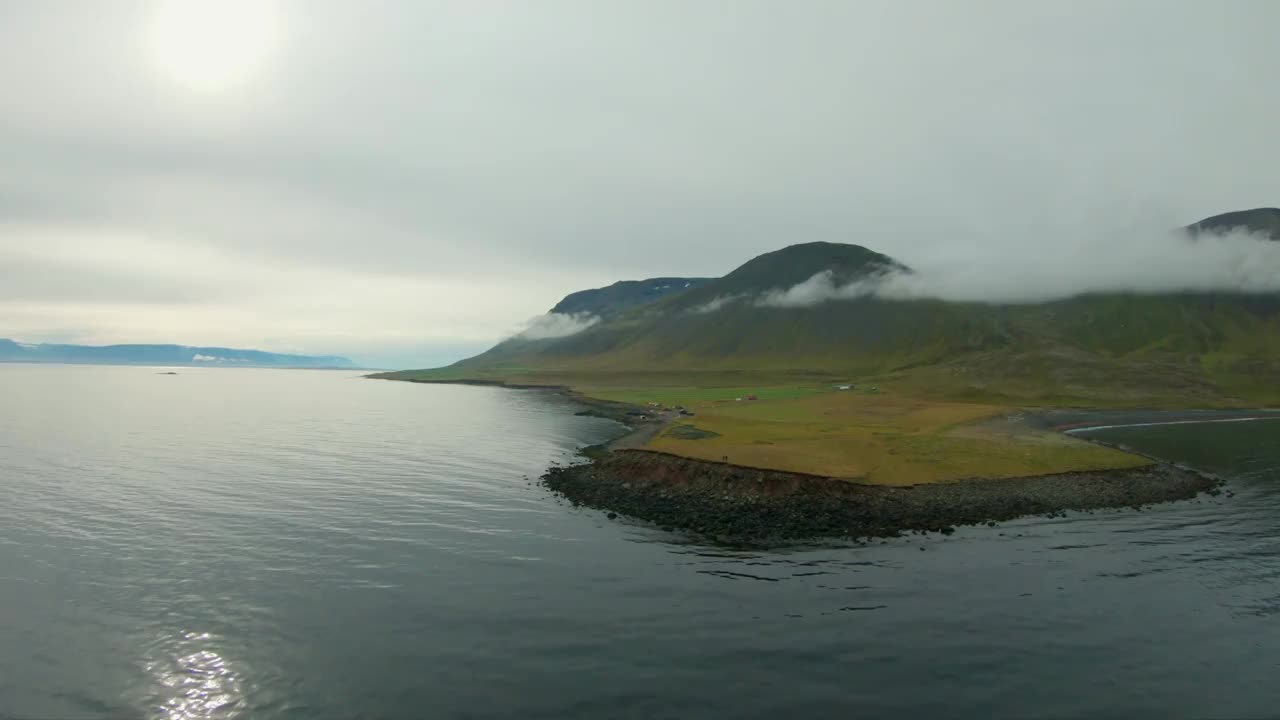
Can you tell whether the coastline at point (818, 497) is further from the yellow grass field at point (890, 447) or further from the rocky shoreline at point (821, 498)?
the yellow grass field at point (890, 447)

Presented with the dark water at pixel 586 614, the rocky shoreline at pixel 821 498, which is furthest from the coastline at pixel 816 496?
the dark water at pixel 586 614

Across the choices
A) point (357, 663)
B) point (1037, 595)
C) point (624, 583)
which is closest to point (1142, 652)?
point (1037, 595)

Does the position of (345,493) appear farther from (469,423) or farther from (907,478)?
(469,423)

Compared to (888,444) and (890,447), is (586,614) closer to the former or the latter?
(890,447)

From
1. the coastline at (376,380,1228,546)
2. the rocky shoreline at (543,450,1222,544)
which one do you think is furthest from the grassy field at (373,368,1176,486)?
the rocky shoreline at (543,450,1222,544)

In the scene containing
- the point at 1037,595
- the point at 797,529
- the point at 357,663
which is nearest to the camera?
the point at 357,663

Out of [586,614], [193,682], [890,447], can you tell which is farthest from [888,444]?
[193,682]

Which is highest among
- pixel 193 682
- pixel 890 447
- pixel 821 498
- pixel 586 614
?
pixel 890 447
